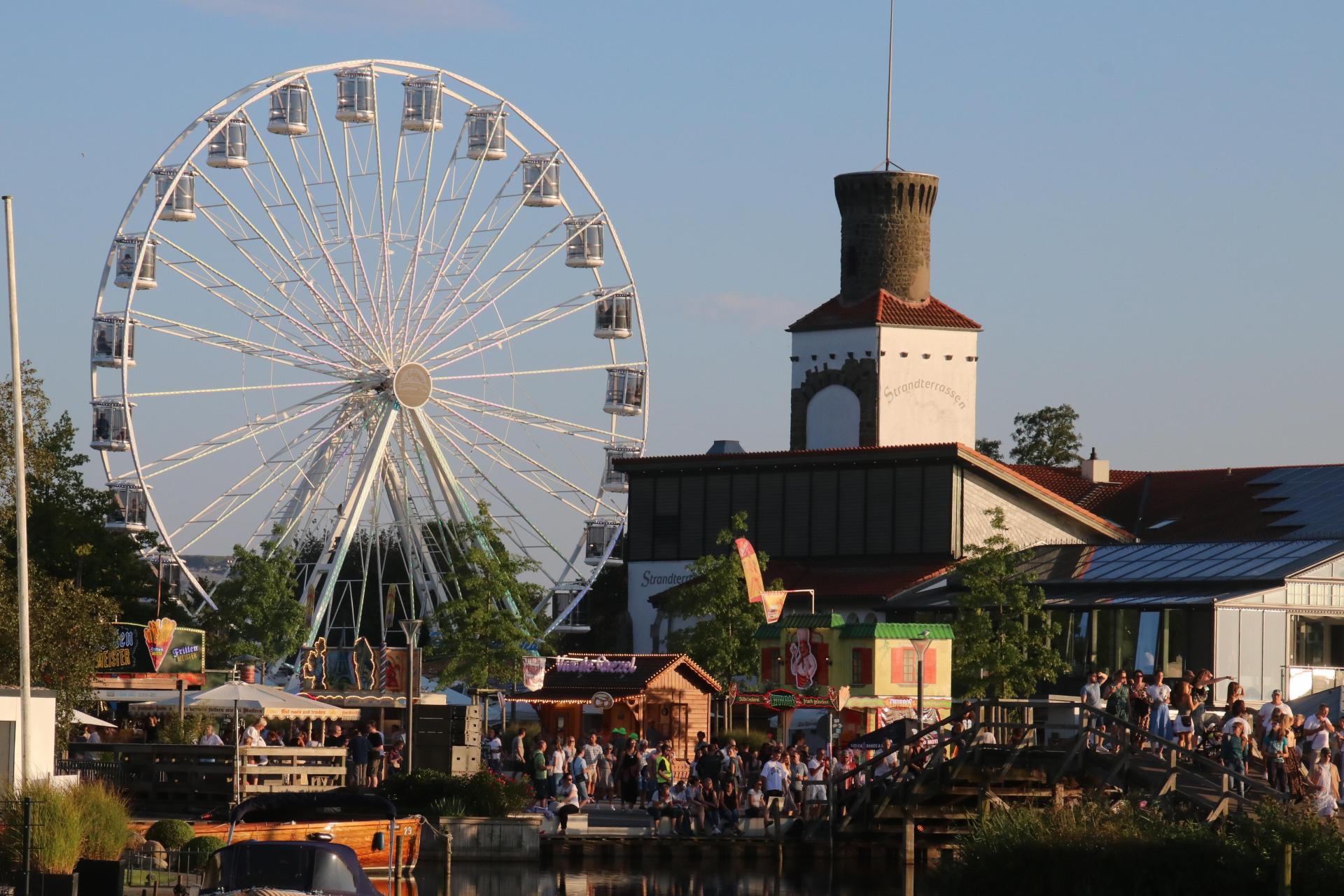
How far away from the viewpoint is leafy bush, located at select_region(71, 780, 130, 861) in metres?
27.5

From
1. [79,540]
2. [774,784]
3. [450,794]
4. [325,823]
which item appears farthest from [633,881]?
[79,540]

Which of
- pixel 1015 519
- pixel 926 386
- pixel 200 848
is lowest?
pixel 200 848

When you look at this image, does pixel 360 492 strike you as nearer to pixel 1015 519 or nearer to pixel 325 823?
pixel 325 823

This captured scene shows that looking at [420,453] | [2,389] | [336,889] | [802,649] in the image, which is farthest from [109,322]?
[336,889]

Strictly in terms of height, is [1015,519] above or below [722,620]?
above

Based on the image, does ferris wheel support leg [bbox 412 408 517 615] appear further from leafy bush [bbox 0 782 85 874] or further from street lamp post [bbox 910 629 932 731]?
leafy bush [bbox 0 782 85 874]

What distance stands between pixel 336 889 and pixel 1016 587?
40362 mm

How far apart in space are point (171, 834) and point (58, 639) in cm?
823

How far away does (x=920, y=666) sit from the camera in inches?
1667

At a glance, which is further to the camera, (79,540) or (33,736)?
(79,540)

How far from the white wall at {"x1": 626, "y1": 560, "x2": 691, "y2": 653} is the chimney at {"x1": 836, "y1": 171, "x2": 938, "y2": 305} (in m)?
18.3

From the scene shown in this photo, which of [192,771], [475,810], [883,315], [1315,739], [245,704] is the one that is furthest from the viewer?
[883,315]

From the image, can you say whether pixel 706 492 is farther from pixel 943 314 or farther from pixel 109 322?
pixel 109 322

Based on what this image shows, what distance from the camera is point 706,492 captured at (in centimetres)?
8425
